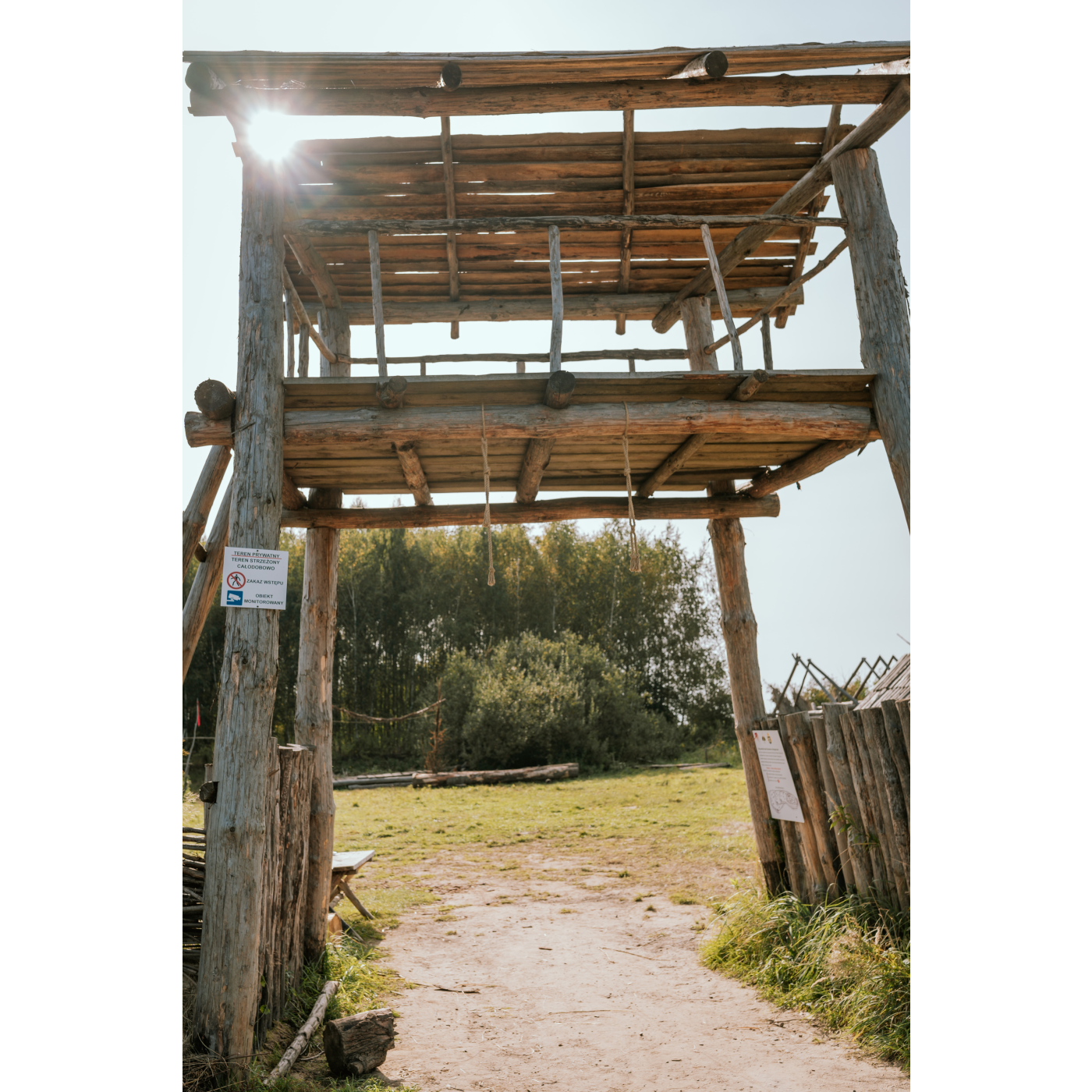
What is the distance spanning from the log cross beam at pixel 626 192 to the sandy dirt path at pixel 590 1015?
582 centimetres

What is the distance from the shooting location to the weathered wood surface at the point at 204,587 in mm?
5902

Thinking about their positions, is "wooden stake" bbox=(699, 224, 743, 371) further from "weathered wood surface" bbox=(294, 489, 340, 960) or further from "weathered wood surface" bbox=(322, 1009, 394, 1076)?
"weathered wood surface" bbox=(322, 1009, 394, 1076)

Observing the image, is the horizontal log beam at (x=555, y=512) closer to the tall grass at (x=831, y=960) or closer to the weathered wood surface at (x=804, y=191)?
the weathered wood surface at (x=804, y=191)

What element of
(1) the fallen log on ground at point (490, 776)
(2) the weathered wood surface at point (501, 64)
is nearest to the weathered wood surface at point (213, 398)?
(2) the weathered wood surface at point (501, 64)

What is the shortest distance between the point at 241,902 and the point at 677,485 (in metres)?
5.17

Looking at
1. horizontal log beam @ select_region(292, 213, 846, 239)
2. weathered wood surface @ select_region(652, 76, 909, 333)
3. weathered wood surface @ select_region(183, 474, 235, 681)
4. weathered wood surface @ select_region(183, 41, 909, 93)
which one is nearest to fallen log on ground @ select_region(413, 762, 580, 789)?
weathered wood surface @ select_region(652, 76, 909, 333)

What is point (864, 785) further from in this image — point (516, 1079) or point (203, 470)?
point (203, 470)

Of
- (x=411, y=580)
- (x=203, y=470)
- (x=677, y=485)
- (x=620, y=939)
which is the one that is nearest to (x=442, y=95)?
(x=203, y=470)

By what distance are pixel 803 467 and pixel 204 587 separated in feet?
15.8

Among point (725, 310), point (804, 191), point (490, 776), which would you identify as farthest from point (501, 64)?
point (490, 776)

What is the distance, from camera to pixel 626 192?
7309 mm

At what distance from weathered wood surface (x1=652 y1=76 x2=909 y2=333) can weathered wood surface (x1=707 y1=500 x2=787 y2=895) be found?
1930 mm

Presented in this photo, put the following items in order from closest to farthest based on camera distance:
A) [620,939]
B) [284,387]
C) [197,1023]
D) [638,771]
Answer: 1. [197,1023]
2. [284,387]
3. [620,939]
4. [638,771]

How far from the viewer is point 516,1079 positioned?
4.60 meters
